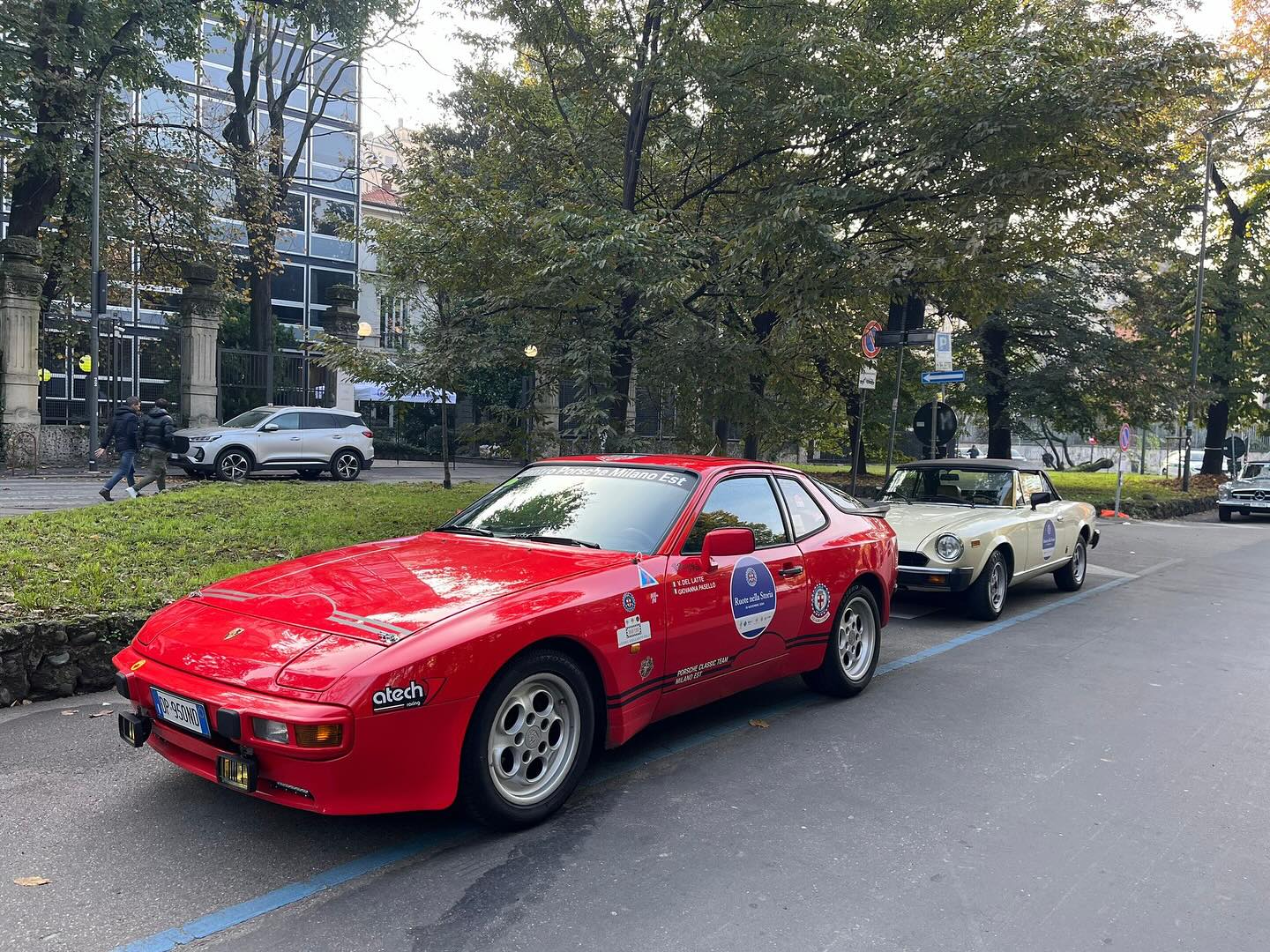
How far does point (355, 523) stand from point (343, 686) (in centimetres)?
743

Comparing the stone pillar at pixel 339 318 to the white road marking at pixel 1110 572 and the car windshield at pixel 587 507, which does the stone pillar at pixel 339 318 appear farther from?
the car windshield at pixel 587 507

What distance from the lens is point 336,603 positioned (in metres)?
3.83

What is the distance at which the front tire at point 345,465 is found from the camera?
21.6 meters

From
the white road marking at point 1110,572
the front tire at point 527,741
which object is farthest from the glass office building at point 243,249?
A: the white road marking at point 1110,572

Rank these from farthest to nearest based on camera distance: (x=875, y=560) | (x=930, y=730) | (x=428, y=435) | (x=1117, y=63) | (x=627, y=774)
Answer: (x=428, y=435) < (x=1117, y=63) < (x=875, y=560) < (x=930, y=730) < (x=627, y=774)

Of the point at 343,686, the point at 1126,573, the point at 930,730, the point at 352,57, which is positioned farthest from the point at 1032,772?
the point at 352,57

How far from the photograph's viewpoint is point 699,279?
10164 millimetres

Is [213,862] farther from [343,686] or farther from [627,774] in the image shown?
[627,774]

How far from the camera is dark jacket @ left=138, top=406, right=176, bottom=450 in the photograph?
577 inches

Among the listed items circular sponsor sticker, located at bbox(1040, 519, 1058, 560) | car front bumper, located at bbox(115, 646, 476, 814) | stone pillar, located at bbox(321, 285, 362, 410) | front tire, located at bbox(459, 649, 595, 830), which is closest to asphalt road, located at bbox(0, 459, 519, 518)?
stone pillar, located at bbox(321, 285, 362, 410)

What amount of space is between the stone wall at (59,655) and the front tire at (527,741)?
3.18 m

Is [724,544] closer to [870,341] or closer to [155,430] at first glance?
[870,341]

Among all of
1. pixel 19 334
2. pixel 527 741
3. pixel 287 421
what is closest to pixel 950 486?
pixel 527 741

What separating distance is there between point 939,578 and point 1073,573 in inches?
126
